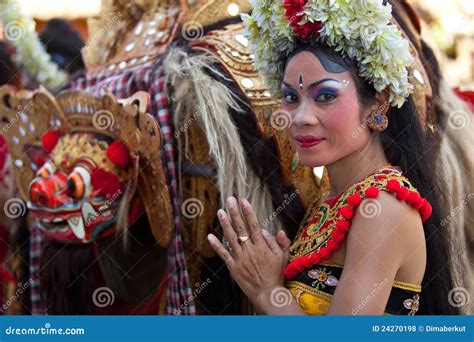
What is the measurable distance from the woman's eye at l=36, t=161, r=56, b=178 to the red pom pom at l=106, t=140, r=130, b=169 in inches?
6.7

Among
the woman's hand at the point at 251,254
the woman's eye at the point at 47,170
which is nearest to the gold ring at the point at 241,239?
the woman's hand at the point at 251,254

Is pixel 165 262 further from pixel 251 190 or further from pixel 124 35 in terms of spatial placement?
pixel 124 35

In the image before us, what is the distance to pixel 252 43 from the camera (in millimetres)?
1936

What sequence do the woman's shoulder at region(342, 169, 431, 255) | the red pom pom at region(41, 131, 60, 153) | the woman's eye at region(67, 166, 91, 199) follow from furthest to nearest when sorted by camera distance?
the red pom pom at region(41, 131, 60, 153) → the woman's eye at region(67, 166, 91, 199) → the woman's shoulder at region(342, 169, 431, 255)

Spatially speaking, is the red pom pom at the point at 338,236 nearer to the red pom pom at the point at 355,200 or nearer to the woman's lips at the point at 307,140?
the red pom pom at the point at 355,200

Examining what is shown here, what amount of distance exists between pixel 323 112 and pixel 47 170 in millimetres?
909

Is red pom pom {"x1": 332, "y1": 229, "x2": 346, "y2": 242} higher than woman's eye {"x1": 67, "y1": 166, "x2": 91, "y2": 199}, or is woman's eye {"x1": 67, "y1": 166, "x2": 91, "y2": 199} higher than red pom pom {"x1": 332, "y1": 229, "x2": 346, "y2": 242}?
woman's eye {"x1": 67, "y1": 166, "x2": 91, "y2": 199}

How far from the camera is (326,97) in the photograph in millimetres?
1778

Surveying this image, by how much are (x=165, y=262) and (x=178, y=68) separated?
638 mm

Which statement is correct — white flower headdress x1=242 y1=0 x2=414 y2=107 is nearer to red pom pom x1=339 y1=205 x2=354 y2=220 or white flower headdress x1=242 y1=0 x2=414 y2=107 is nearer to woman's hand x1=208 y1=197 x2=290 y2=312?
red pom pom x1=339 y1=205 x2=354 y2=220

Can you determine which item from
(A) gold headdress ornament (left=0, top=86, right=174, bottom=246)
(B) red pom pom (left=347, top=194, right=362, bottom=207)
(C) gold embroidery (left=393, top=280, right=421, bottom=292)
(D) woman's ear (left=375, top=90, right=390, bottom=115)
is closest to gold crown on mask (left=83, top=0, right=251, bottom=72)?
(A) gold headdress ornament (left=0, top=86, right=174, bottom=246)

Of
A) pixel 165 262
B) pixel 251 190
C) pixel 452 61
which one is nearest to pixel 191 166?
pixel 251 190

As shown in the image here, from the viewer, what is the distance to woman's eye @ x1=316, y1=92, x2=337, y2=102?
177cm

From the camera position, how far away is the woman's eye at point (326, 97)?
177cm
